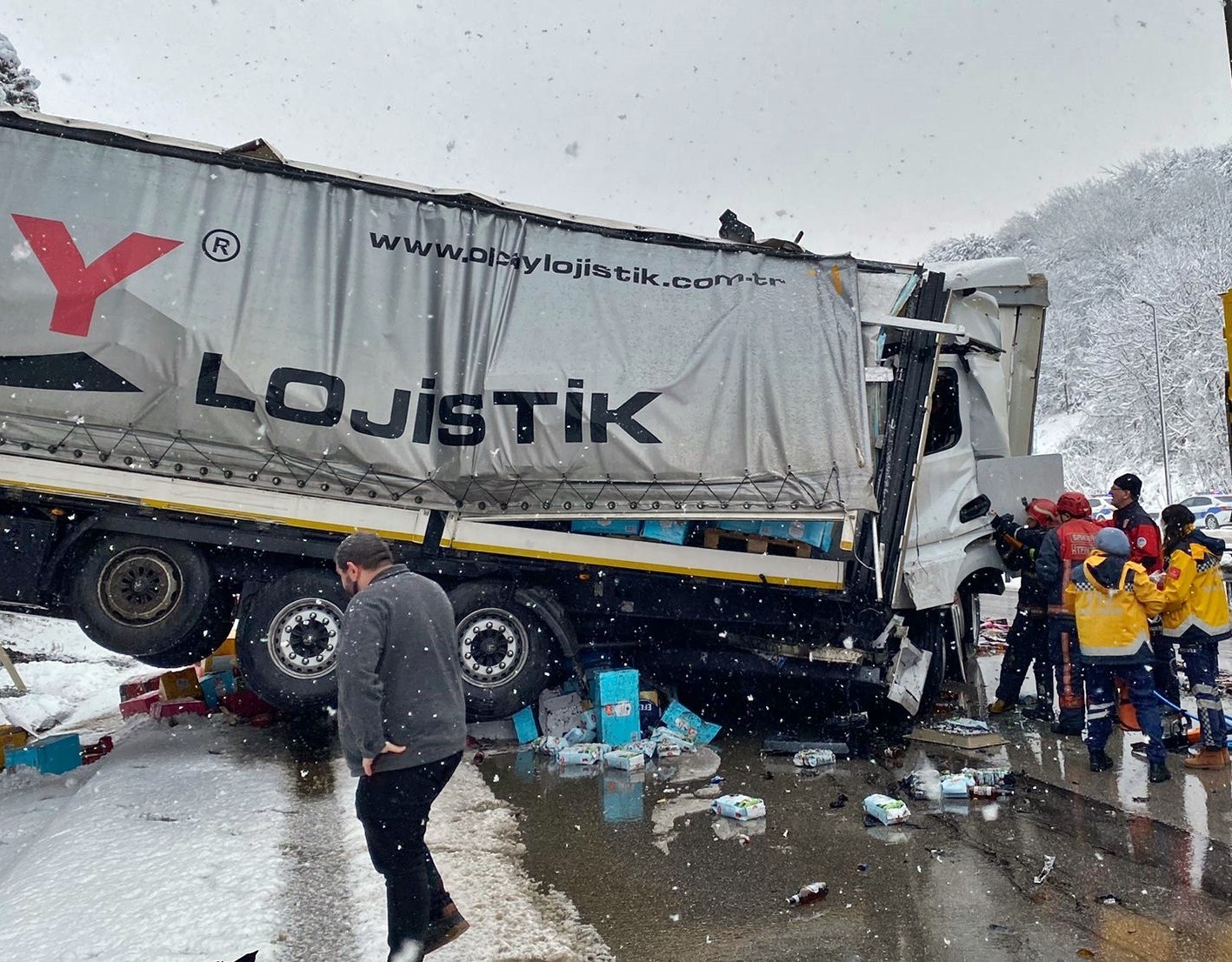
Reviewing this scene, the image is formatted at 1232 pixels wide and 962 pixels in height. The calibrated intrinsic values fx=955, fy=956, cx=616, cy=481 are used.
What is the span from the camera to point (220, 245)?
598 cm

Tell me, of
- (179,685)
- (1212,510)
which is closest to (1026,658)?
(179,685)

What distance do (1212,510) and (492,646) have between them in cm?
2295

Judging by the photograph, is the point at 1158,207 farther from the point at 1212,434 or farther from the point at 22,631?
the point at 22,631

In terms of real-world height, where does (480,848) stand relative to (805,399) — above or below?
below

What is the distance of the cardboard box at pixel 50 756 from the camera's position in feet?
20.0

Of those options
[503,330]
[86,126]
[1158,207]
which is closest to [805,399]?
[503,330]

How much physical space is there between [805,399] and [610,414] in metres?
1.35

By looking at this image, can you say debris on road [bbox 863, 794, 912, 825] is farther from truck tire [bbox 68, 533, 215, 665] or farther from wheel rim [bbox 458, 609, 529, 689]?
truck tire [bbox 68, 533, 215, 665]

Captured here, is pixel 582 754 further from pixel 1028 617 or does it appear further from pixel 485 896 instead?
pixel 1028 617

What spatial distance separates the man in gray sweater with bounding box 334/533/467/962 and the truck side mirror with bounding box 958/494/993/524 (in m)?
5.39

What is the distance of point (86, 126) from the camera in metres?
5.90

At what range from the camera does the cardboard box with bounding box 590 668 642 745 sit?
637 centimetres

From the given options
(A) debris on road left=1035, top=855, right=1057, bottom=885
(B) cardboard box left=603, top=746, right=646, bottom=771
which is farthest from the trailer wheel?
(A) debris on road left=1035, top=855, right=1057, bottom=885

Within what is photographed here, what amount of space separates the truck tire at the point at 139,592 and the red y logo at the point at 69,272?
1344 millimetres
